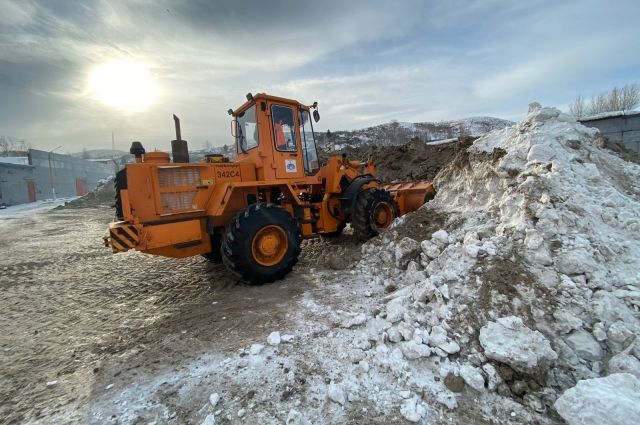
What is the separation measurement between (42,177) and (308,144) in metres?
40.4

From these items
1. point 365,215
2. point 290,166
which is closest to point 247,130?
point 290,166

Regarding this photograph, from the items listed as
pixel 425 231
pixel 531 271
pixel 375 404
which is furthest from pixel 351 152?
pixel 375 404

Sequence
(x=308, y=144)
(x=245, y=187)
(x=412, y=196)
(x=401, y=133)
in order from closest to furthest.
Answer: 1. (x=245, y=187)
2. (x=308, y=144)
3. (x=412, y=196)
4. (x=401, y=133)

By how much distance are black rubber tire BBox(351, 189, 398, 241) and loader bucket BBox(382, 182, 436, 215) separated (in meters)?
0.99

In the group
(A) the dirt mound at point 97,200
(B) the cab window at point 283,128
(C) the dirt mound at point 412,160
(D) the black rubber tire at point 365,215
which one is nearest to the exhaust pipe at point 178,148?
(B) the cab window at point 283,128

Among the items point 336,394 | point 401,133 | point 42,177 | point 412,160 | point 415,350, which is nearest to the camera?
point 336,394

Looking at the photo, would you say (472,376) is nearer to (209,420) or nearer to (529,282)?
(529,282)

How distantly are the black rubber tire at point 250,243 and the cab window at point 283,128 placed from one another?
1327 mm

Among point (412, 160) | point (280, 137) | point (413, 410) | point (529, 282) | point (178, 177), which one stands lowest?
point (413, 410)

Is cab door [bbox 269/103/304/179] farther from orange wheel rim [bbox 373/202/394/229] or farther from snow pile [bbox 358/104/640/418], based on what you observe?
snow pile [bbox 358/104/640/418]

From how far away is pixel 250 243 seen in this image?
4.80 m

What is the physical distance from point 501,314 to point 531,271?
653 millimetres

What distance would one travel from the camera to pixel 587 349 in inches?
105

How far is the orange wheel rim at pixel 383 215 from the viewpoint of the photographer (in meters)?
6.90
